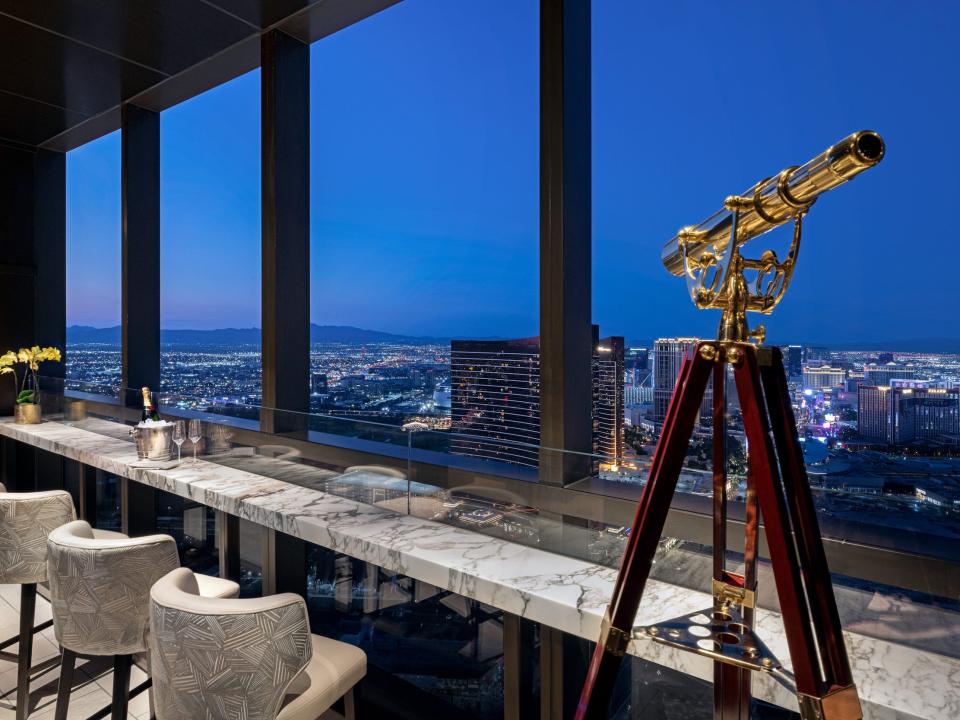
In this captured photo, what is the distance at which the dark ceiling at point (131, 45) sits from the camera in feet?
8.61

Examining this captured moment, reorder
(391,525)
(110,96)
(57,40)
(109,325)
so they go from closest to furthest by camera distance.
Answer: (391,525) < (57,40) < (110,96) < (109,325)

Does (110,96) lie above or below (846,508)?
above

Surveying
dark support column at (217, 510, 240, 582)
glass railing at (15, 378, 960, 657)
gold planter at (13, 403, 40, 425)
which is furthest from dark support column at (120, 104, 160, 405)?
dark support column at (217, 510, 240, 582)

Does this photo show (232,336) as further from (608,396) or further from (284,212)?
(608,396)

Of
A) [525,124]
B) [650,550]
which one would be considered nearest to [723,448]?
[650,550]

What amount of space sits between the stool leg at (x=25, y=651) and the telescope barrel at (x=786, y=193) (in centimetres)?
266

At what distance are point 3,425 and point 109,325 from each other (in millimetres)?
971

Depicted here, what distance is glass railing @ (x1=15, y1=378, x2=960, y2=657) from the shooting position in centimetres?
103

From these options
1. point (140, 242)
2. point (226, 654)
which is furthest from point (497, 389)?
point (140, 242)

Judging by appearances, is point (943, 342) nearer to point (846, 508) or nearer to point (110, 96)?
point (846, 508)

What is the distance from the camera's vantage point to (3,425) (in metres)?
3.66

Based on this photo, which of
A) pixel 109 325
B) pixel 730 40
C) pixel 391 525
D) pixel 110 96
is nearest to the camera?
pixel 391 525

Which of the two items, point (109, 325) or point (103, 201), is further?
point (103, 201)

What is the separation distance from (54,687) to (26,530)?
0.85 meters
